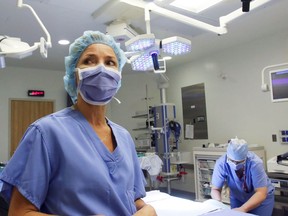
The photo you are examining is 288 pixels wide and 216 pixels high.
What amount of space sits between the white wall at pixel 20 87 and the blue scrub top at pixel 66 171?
4984mm

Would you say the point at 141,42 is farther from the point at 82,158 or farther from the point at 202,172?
the point at 202,172

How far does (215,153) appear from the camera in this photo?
4.26m

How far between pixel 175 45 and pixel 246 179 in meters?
1.28

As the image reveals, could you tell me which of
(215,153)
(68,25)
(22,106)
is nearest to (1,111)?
(22,106)

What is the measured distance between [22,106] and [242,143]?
14.9ft

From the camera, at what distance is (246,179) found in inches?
Result: 93.9

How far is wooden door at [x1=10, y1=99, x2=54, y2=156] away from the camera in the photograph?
5445 millimetres

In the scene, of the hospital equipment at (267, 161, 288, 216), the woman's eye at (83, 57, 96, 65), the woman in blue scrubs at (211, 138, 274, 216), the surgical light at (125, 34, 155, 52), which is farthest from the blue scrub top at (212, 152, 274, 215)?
the woman's eye at (83, 57, 96, 65)

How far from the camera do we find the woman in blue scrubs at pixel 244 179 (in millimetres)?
2279

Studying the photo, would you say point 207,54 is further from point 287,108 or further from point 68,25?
point 68,25

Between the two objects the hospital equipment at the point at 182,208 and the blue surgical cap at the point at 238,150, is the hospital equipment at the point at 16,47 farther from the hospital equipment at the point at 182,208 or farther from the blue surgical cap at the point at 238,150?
the blue surgical cap at the point at 238,150

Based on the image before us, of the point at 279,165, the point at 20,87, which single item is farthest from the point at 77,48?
the point at 20,87

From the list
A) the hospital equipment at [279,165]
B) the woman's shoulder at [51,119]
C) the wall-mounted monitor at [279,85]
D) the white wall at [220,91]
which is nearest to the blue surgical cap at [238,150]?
the wall-mounted monitor at [279,85]

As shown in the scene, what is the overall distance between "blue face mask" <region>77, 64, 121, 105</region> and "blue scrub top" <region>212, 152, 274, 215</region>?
174cm
